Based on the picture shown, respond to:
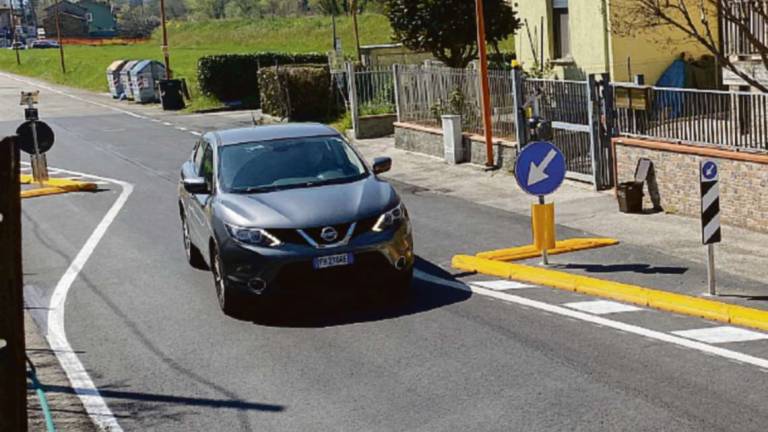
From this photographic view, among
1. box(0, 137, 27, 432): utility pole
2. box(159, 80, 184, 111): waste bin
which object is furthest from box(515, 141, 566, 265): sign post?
box(159, 80, 184, 111): waste bin

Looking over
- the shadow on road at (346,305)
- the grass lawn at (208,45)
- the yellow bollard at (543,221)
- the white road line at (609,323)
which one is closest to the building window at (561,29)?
the yellow bollard at (543,221)

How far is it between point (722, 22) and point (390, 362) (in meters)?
16.4

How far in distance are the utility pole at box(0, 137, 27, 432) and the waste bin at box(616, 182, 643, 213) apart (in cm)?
1381

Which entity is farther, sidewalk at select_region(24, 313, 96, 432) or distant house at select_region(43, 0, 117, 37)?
distant house at select_region(43, 0, 117, 37)

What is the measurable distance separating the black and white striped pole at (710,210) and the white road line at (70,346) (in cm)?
590

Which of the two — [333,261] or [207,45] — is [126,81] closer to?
[333,261]

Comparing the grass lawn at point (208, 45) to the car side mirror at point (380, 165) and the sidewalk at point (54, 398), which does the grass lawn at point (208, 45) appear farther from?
the sidewalk at point (54, 398)

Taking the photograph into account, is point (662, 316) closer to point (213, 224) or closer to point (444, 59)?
point (213, 224)

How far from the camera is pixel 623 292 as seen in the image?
1125 cm

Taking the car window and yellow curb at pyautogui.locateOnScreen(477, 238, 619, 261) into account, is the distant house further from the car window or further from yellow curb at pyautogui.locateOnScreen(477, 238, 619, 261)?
yellow curb at pyautogui.locateOnScreen(477, 238, 619, 261)

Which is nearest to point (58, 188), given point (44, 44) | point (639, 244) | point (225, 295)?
point (225, 295)

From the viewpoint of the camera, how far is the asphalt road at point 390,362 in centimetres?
780

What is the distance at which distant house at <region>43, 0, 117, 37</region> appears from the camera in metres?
153

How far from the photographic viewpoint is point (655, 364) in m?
8.73
